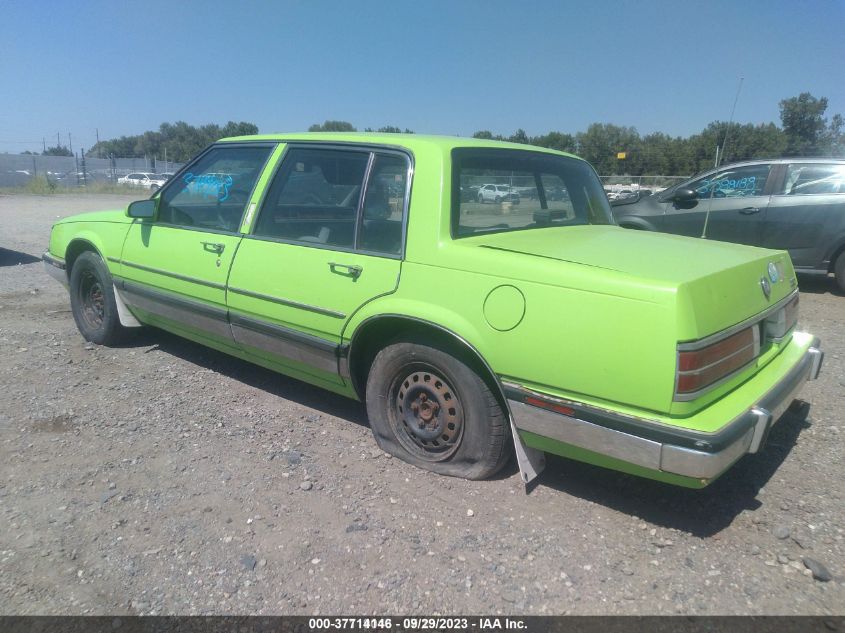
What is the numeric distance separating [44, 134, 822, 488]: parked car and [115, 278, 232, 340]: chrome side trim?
16 millimetres

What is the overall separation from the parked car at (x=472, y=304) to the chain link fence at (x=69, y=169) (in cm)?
3789

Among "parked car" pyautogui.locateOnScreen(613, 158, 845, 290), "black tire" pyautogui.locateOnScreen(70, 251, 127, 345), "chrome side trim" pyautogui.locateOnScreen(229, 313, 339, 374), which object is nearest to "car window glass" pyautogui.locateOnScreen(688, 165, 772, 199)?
"parked car" pyautogui.locateOnScreen(613, 158, 845, 290)

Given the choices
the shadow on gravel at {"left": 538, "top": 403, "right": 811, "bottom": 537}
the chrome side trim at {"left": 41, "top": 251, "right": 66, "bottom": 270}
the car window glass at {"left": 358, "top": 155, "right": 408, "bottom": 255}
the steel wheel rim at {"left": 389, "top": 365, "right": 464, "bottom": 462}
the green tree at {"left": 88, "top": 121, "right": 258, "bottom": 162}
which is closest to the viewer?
the shadow on gravel at {"left": 538, "top": 403, "right": 811, "bottom": 537}

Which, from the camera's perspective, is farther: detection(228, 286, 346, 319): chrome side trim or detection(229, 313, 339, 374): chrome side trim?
detection(229, 313, 339, 374): chrome side trim

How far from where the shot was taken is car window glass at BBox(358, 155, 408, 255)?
321cm

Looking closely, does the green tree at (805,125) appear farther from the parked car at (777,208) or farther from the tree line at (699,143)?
the parked car at (777,208)

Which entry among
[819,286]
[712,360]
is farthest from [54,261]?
[819,286]

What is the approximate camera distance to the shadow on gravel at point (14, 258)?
30.4ft

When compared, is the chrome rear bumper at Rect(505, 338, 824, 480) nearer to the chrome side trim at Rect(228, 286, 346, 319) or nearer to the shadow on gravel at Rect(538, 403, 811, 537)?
the shadow on gravel at Rect(538, 403, 811, 537)

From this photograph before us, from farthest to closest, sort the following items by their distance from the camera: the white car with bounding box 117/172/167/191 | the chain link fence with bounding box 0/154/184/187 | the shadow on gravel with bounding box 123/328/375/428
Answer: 1. the chain link fence with bounding box 0/154/184/187
2. the white car with bounding box 117/172/167/191
3. the shadow on gravel with bounding box 123/328/375/428

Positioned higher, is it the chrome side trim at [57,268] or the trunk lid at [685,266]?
the trunk lid at [685,266]

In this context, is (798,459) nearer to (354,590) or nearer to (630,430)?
(630,430)

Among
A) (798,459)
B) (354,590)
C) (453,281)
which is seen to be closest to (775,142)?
(798,459)

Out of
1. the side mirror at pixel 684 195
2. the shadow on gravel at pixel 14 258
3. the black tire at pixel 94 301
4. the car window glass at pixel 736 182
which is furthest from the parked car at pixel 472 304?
the shadow on gravel at pixel 14 258
